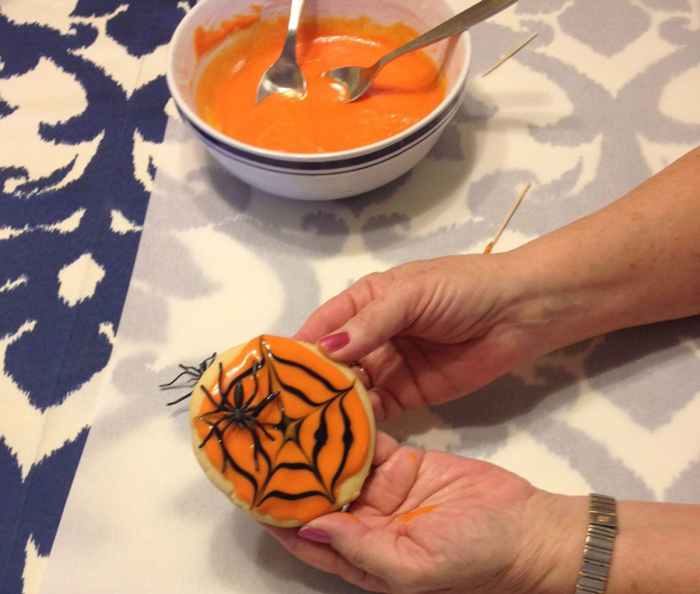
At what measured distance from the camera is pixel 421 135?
0.89 metres

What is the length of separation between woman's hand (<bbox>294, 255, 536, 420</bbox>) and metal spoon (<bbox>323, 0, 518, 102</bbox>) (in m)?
0.38

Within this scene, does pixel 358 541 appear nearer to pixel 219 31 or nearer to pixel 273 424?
pixel 273 424

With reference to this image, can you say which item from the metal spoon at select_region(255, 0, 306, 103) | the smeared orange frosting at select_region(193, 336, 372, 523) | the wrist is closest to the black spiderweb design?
the smeared orange frosting at select_region(193, 336, 372, 523)

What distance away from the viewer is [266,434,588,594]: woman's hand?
0.66 m

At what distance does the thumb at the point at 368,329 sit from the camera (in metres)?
0.75

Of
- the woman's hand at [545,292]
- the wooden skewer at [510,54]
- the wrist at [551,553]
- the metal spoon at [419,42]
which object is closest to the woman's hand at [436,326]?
the woman's hand at [545,292]

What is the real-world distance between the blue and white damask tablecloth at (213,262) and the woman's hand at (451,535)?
0.08 m

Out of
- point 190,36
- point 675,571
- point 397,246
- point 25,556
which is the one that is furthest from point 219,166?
point 675,571

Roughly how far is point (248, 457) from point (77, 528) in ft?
0.99

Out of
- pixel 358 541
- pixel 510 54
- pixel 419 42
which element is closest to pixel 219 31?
pixel 419 42

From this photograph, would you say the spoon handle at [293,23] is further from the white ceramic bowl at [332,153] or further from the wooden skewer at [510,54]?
the wooden skewer at [510,54]

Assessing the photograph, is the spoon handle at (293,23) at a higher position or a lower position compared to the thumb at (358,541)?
higher

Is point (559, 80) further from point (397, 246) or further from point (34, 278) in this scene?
point (34, 278)

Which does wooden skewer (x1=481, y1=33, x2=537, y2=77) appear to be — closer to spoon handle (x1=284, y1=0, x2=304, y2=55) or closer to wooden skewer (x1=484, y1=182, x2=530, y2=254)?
wooden skewer (x1=484, y1=182, x2=530, y2=254)
